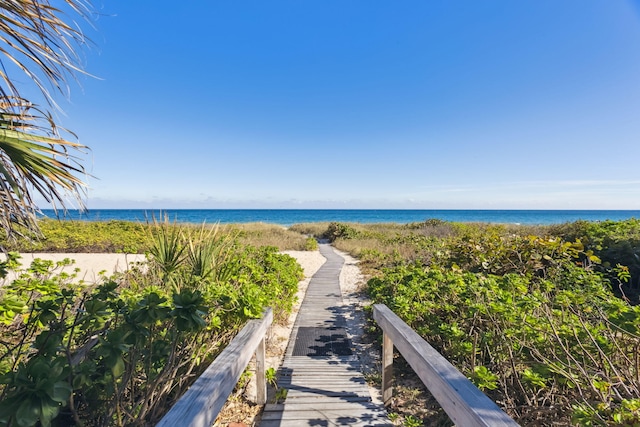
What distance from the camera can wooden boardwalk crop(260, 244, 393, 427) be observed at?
94.5 inches

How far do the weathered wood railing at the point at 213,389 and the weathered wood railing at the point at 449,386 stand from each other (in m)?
1.14

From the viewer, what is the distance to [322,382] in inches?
116

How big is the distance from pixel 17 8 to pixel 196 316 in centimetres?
233

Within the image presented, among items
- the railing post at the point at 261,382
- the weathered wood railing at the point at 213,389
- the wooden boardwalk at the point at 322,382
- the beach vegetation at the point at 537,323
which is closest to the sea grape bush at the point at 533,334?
the beach vegetation at the point at 537,323

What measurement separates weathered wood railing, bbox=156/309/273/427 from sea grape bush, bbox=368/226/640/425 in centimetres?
151

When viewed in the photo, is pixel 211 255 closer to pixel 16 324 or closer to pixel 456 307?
pixel 16 324

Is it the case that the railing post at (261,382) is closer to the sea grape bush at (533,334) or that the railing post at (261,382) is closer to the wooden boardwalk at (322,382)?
the wooden boardwalk at (322,382)

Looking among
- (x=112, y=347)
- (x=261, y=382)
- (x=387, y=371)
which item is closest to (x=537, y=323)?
(x=387, y=371)

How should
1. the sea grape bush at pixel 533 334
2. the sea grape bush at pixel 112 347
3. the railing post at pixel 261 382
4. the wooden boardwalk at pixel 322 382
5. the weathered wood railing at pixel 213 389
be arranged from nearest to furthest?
the sea grape bush at pixel 112 347 → the weathered wood railing at pixel 213 389 → the sea grape bush at pixel 533 334 → the wooden boardwalk at pixel 322 382 → the railing post at pixel 261 382

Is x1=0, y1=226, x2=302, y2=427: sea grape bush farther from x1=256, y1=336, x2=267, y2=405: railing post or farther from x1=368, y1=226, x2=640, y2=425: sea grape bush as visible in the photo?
x1=368, y1=226, x2=640, y2=425: sea grape bush

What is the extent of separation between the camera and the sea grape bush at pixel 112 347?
0.91m

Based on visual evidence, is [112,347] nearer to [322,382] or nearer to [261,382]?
[261,382]

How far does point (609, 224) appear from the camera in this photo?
6879 mm

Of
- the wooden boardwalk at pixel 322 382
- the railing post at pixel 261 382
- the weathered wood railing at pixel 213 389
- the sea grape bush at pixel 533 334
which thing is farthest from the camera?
the railing post at pixel 261 382
